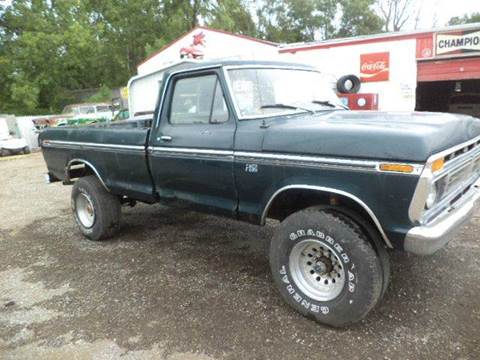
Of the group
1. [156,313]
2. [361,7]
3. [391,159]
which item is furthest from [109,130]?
[361,7]

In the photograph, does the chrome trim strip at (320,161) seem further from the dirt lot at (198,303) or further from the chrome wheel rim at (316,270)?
the dirt lot at (198,303)

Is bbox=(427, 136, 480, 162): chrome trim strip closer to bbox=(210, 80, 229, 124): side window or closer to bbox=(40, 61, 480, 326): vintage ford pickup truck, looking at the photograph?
bbox=(40, 61, 480, 326): vintage ford pickup truck

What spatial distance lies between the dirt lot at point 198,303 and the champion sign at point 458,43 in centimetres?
761

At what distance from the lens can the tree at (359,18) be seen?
42.2 metres

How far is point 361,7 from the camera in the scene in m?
42.2

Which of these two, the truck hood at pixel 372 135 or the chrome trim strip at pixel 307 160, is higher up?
the truck hood at pixel 372 135

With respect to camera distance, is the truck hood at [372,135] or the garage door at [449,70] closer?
the truck hood at [372,135]

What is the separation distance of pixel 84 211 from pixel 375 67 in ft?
32.8

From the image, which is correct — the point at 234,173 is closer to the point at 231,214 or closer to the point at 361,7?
the point at 231,214

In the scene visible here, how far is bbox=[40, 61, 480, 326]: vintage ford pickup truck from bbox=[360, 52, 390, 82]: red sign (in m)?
8.77

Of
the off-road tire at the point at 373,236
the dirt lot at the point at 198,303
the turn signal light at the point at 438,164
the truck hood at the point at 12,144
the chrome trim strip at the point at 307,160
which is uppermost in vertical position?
the chrome trim strip at the point at 307,160

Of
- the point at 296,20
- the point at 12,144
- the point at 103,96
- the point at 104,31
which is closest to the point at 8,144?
the point at 12,144

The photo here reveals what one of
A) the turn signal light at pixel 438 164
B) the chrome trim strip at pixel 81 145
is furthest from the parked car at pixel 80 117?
the turn signal light at pixel 438 164

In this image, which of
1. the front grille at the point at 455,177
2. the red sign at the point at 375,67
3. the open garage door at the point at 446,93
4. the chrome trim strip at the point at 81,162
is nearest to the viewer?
the front grille at the point at 455,177
